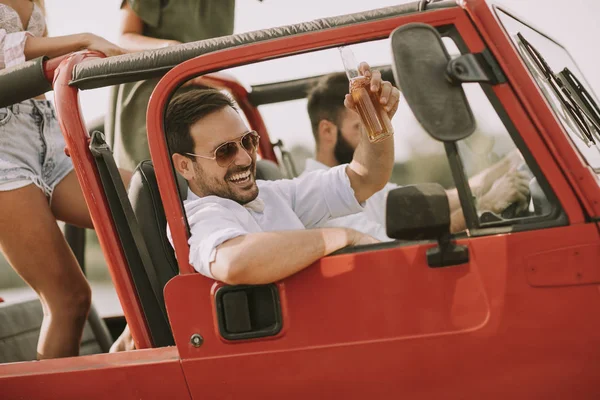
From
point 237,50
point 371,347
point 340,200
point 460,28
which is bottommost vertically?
point 371,347

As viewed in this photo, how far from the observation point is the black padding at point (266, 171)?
2754 millimetres

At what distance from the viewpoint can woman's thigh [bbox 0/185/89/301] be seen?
226 cm

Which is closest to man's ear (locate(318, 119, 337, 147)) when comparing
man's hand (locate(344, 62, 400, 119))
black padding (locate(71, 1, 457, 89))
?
man's hand (locate(344, 62, 400, 119))

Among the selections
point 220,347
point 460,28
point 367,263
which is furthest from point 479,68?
point 220,347

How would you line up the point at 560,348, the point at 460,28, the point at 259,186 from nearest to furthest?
the point at 560,348, the point at 460,28, the point at 259,186

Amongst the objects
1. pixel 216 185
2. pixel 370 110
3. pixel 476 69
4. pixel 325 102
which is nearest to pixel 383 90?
pixel 370 110

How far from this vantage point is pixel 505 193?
1.79m

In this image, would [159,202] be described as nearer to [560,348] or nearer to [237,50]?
[237,50]

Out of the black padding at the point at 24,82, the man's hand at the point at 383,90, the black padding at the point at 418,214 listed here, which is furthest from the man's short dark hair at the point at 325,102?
the black padding at the point at 24,82

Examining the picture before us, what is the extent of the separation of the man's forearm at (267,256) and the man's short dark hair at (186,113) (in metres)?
0.35

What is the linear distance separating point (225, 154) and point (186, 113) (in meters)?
0.16

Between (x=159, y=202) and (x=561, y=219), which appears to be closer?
(x=561, y=219)

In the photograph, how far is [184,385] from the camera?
187 centimetres

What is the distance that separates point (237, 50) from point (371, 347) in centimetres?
84
